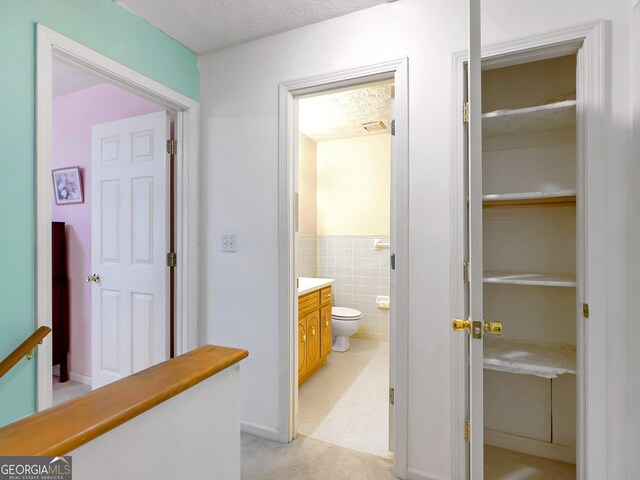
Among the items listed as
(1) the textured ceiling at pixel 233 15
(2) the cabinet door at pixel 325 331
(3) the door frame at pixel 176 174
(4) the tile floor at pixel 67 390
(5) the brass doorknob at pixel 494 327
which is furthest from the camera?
(2) the cabinet door at pixel 325 331

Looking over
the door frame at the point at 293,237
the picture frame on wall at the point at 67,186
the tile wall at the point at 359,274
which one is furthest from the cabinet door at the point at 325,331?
the picture frame on wall at the point at 67,186

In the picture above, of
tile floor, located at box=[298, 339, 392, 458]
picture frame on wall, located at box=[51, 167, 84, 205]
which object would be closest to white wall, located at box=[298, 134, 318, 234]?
tile floor, located at box=[298, 339, 392, 458]

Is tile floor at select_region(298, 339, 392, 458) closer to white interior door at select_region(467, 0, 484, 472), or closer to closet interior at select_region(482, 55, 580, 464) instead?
closet interior at select_region(482, 55, 580, 464)

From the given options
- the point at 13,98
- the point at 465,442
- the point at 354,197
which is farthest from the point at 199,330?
the point at 354,197

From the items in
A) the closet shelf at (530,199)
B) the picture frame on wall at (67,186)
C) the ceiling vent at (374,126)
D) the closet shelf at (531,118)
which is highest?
the ceiling vent at (374,126)

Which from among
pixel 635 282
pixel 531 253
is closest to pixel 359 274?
pixel 531 253

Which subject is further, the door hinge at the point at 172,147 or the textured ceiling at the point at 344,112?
the textured ceiling at the point at 344,112

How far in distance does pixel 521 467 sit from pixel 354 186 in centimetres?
306

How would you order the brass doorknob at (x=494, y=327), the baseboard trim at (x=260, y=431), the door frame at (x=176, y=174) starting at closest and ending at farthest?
the brass doorknob at (x=494, y=327), the door frame at (x=176, y=174), the baseboard trim at (x=260, y=431)

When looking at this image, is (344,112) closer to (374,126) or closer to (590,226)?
(374,126)

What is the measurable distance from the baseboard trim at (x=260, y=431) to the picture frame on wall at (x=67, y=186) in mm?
2354

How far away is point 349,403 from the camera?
8.08 ft

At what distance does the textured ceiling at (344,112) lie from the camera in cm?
285

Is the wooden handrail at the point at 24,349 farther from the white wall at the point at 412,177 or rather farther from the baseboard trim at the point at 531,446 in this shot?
the baseboard trim at the point at 531,446
